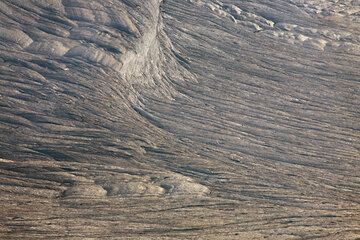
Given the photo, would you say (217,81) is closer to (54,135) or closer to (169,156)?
(169,156)

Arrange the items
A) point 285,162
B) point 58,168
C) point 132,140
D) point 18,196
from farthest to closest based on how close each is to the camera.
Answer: point 285,162
point 132,140
point 58,168
point 18,196

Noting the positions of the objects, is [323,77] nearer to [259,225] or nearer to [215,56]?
[215,56]

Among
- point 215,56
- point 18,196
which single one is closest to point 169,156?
point 18,196

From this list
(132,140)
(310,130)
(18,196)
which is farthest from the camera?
(310,130)

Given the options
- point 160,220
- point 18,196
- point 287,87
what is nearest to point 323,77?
point 287,87

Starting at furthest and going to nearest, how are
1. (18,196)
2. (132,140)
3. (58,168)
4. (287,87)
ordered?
(287,87) < (132,140) < (58,168) < (18,196)

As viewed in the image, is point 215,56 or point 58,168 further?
point 215,56
